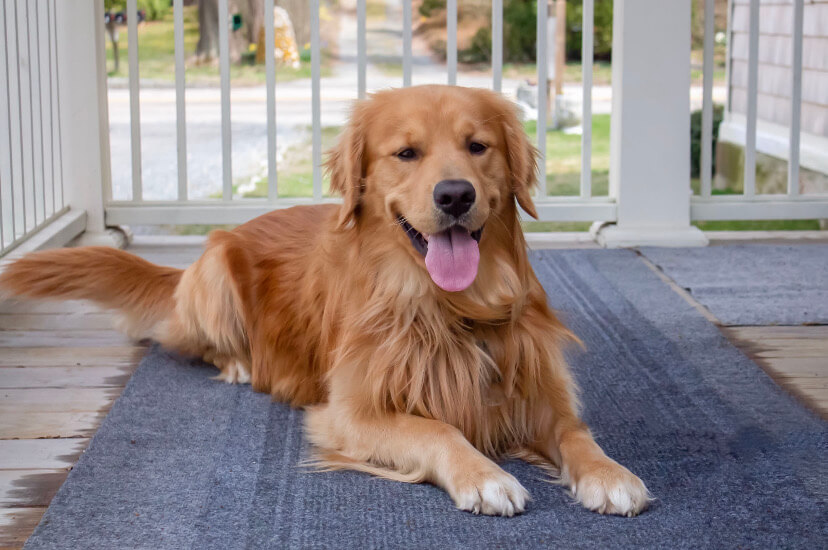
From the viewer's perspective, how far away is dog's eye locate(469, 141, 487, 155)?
2.16 m

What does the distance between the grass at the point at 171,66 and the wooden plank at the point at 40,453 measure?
11636 millimetres

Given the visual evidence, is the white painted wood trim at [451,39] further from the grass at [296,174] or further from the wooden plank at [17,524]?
the grass at [296,174]

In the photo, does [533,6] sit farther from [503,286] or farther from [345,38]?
[503,286]

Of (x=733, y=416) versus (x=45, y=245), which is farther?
(x=45, y=245)

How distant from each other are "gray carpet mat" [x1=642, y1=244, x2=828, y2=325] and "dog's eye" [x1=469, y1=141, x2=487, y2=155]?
145 centimetres

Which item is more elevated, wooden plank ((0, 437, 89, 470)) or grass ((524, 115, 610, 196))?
grass ((524, 115, 610, 196))

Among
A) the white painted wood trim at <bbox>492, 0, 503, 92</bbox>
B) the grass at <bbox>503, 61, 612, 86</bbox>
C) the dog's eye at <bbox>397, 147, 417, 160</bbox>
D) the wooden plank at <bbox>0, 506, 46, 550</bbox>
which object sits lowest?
the wooden plank at <bbox>0, 506, 46, 550</bbox>

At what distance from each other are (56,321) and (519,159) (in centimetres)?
188

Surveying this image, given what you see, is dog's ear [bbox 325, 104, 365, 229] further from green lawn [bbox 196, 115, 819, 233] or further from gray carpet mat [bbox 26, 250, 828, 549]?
green lawn [bbox 196, 115, 819, 233]

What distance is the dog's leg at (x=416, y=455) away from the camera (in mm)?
1844

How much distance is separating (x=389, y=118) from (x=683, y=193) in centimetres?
262

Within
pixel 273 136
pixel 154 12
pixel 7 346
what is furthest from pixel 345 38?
pixel 7 346

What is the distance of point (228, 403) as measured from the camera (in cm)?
258

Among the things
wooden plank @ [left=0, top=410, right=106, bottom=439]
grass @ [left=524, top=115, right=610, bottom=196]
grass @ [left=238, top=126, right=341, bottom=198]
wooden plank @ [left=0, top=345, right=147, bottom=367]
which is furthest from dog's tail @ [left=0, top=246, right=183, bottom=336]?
grass @ [left=524, top=115, right=610, bottom=196]
